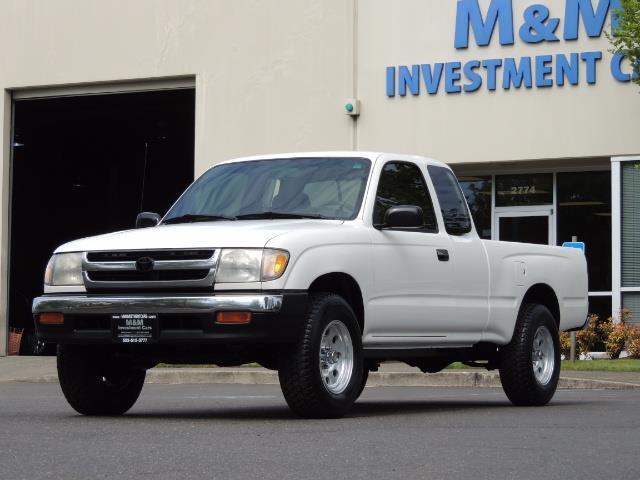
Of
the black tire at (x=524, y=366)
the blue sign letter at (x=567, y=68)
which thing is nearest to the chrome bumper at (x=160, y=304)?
the black tire at (x=524, y=366)

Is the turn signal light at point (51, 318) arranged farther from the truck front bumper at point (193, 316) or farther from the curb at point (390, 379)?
the curb at point (390, 379)

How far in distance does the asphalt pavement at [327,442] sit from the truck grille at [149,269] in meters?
0.94

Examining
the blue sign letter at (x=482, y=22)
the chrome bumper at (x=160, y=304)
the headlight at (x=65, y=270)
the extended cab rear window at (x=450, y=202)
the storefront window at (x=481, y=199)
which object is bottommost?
the chrome bumper at (x=160, y=304)

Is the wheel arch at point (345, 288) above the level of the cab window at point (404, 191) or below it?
below

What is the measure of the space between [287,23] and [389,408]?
49.8 feet

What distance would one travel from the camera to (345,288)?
1053 centimetres

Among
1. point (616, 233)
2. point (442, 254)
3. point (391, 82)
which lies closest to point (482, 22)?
point (391, 82)

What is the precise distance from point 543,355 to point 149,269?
4.20 meters

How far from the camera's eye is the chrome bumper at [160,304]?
31.6 feet

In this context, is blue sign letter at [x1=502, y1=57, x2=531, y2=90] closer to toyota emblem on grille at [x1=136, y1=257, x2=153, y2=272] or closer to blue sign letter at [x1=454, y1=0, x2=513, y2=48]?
blue sign letter at [x1=454, y1=0, x2=513, y2=48]

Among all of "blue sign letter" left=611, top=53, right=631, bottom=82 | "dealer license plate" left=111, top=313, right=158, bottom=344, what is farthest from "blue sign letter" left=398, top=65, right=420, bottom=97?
"dealer license plate" left=111, top=313, right=158, bottom=344

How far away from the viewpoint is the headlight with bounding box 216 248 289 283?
9719mm

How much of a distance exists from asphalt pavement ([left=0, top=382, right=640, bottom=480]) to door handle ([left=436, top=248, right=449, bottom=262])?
1194mm

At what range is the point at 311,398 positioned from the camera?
9781 millimetres
